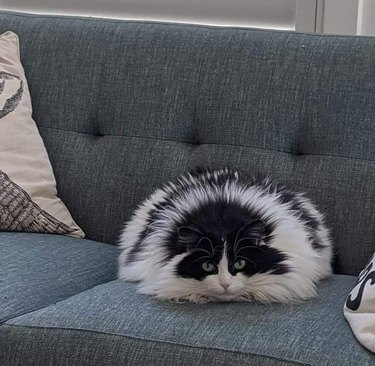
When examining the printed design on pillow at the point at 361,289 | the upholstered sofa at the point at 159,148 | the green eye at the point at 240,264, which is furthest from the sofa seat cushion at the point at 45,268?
the printed design on pillow at the point at 361,289

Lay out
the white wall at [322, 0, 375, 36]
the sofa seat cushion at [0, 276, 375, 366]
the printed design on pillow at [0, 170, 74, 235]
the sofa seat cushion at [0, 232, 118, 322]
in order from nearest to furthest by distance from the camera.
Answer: the sofa seat cushion at [0, 276, 375, 366]
the sofa seat cushion at [0, 232, 118, 322]
the printed design on pillow at [0, 170, 74, 235]
the white wall at [322, 0, 375, 36]

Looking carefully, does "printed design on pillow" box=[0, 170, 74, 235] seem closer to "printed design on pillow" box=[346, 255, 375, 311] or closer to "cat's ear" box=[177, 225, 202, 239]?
"cat's ear" box=[177, 225, 202, 239]

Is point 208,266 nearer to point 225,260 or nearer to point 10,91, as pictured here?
point 225,260

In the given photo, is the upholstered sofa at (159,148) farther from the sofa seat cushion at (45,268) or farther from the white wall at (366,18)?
the white wall at (366,18)

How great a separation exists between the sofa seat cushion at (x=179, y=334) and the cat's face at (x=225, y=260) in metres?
0.04

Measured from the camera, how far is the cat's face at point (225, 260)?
5.51 ft

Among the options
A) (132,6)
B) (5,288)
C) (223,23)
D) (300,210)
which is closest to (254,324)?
(300,210)

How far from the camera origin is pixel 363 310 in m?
1.55

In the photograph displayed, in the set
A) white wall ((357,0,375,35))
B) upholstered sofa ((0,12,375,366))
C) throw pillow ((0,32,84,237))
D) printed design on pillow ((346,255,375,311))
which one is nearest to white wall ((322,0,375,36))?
white wall ((357,0,375,35))

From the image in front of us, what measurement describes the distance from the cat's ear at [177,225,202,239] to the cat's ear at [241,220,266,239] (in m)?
0.09

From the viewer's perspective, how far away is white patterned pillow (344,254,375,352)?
1485 mm

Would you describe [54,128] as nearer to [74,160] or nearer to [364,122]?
[74,160]

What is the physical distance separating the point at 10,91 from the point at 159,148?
0.44 meters

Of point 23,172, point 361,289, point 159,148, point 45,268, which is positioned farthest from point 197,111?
point 361,289
